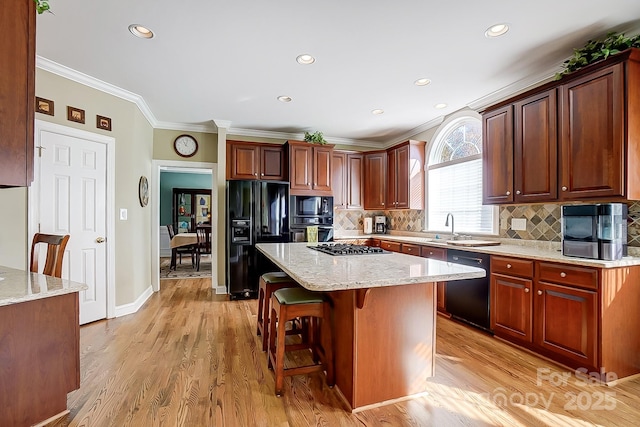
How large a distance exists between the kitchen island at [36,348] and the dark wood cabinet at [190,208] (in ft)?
24.9

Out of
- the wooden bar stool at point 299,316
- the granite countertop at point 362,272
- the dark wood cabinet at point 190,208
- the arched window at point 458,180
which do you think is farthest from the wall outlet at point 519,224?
the dark wood cabinet at point 190,208

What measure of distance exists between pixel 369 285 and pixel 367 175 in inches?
160

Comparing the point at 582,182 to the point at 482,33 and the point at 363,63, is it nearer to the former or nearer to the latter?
the point at 482,33

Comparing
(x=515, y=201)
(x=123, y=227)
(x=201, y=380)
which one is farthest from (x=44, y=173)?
(x=515, y=201)

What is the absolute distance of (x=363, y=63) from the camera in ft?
9.22

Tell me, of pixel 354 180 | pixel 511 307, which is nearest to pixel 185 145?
pixel 354 180

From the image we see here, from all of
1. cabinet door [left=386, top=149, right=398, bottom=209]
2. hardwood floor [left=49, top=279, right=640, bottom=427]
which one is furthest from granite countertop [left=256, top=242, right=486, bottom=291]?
cabinet door [left=386, top=149, right=398, bottom=209]

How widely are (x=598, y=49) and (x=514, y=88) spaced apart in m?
0.93

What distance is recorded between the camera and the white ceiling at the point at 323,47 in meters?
2.06

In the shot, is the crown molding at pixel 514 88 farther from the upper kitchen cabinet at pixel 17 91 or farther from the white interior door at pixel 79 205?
the white interior door at pixel 79 205

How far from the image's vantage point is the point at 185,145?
→ 4.75 meters

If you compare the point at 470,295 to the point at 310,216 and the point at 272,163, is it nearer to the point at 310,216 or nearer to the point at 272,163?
the point at 310,216

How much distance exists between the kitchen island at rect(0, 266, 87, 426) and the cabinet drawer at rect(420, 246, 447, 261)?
10.7 feet

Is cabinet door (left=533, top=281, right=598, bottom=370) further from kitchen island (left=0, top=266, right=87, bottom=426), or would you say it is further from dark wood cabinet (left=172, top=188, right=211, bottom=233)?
dark wood cabinet (left=172, top=188, right=211, bottom=233)
